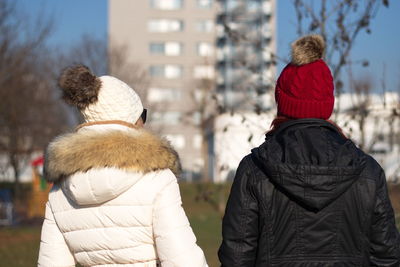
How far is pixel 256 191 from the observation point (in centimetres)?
299

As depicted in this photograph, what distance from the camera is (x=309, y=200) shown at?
287cm

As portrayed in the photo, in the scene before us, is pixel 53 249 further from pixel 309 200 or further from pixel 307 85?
pixel 307 85

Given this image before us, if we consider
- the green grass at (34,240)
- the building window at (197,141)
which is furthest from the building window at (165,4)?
the green grass at (34,240)

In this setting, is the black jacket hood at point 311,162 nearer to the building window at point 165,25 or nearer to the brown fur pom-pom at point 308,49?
the brown fur pom-pom at point 308,49

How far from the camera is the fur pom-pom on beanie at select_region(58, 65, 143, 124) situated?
134 inches

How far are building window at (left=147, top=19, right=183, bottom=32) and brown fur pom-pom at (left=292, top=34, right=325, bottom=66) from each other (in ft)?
238

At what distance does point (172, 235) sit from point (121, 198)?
317 millimetres

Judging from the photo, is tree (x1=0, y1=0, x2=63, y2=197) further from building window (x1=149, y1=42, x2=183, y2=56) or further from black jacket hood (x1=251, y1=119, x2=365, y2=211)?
building window (x1=149, y1=42, x2=183, y2=56)

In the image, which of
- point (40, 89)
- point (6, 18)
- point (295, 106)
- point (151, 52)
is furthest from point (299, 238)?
point (151, 52)

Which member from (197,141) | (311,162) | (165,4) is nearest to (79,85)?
(311,162)

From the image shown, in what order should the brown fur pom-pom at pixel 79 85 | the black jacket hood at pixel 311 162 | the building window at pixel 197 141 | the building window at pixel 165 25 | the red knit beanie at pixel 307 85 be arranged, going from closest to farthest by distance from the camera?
the black jacket hood at pixel 311 162
the red knit beanie at pixel 307 85
the brown fur pom-pom at pixel 79 85
the building window at pixel 197 141
the building window at pixel 165 25

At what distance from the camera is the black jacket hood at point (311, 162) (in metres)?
2.85

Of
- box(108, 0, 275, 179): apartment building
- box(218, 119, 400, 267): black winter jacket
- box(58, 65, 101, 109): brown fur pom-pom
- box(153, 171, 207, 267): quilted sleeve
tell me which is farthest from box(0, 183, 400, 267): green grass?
box(108, 0, 275, 179): apartment building

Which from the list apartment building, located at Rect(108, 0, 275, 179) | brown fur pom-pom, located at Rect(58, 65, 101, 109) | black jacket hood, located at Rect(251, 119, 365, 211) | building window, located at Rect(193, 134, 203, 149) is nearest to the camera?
black jacket hood, located at Rect(251, 119, 365, 211)
